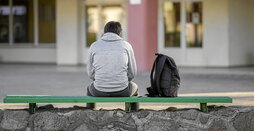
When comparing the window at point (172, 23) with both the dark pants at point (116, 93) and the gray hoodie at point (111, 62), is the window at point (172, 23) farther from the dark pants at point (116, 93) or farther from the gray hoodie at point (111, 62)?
the gray hoodie at point (111, 62)

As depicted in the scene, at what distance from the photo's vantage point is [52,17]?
2370cm

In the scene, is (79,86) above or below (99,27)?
below

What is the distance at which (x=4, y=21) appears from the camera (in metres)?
24.7

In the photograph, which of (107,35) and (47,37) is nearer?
(107,35)

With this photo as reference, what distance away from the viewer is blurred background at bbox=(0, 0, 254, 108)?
17625 mm

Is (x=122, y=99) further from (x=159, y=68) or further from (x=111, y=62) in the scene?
(x=159, y=68)

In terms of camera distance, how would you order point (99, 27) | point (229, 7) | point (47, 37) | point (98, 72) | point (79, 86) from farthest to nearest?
point (47, 37) → point (99, 27) → point (229, 7) → point (79, 86) → point (98, 72)

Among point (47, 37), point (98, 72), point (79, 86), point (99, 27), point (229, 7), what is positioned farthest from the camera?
point (47, 37)

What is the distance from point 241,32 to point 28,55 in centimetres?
890

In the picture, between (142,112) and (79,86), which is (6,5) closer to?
(79,86)

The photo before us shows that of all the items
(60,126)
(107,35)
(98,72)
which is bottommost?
(60,126)

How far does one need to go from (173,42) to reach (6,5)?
7.78 m

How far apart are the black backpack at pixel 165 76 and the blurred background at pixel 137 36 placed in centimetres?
681

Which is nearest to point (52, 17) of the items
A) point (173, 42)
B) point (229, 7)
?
point (173, 42)
